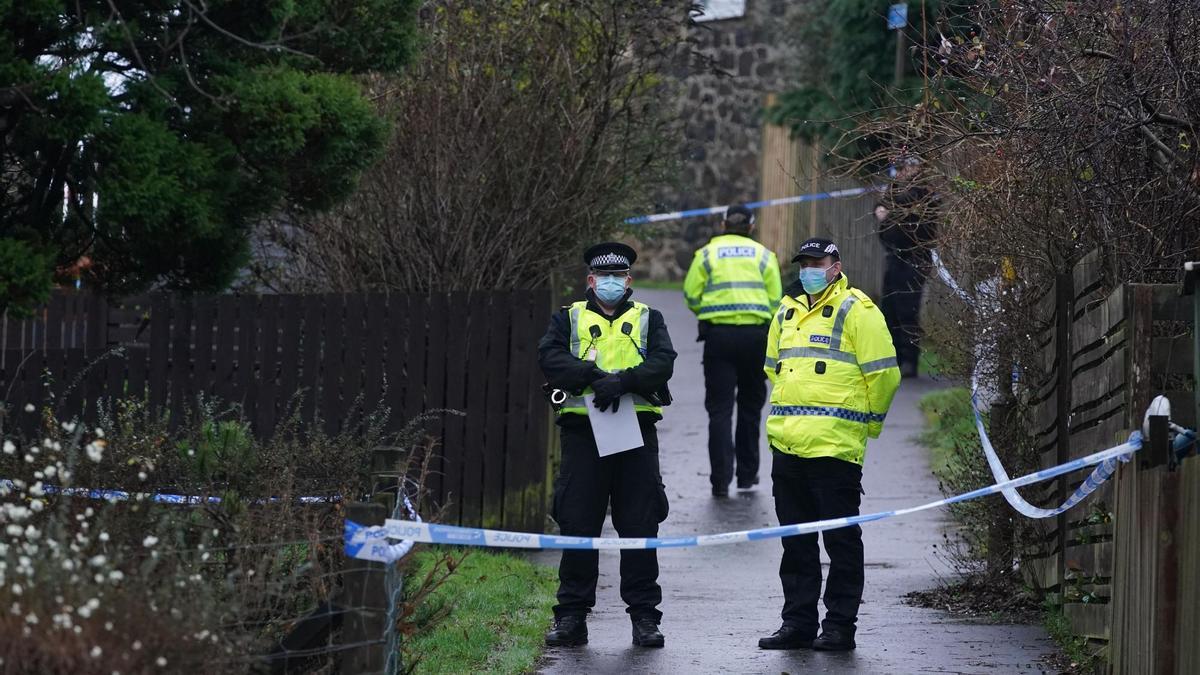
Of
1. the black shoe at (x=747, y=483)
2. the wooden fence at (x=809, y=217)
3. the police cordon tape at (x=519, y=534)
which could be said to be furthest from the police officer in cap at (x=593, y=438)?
the wooden fence at (x=809, y=217)

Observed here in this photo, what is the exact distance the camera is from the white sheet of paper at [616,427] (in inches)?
337

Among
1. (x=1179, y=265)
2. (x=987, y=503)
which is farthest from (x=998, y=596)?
(x=1179, y=265)

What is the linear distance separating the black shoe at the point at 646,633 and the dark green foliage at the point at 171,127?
9.34 feet

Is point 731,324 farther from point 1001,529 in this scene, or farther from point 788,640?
point 788,640

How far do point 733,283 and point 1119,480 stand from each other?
21.4 feet

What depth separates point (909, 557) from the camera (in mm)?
11406

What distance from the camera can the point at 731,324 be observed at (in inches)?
525

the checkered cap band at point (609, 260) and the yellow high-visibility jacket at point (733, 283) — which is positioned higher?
the yellow high-visibility jacket at point (733, 283)

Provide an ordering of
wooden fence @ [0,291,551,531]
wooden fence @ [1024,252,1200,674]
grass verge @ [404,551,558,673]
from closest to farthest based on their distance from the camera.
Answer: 1. wooden fence @ [1024,252,1200,674]
2. grass verge @ [404,551,558,673]
3. wooden fence @ [0,291,551,531]

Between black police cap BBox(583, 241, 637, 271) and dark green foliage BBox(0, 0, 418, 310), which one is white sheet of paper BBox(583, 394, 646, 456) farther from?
dark green foliage BBox(0, 0, 418, 310)

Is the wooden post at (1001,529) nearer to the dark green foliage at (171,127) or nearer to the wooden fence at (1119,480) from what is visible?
the wooden fence at (1119,480)

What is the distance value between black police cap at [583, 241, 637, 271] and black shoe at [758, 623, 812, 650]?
189 centimetres

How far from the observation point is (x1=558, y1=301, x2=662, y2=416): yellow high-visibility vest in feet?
28.4

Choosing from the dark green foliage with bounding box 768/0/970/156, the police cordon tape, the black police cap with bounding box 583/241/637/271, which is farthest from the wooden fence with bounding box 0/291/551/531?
the dark green foliage with bounding box 768/0/970/156
